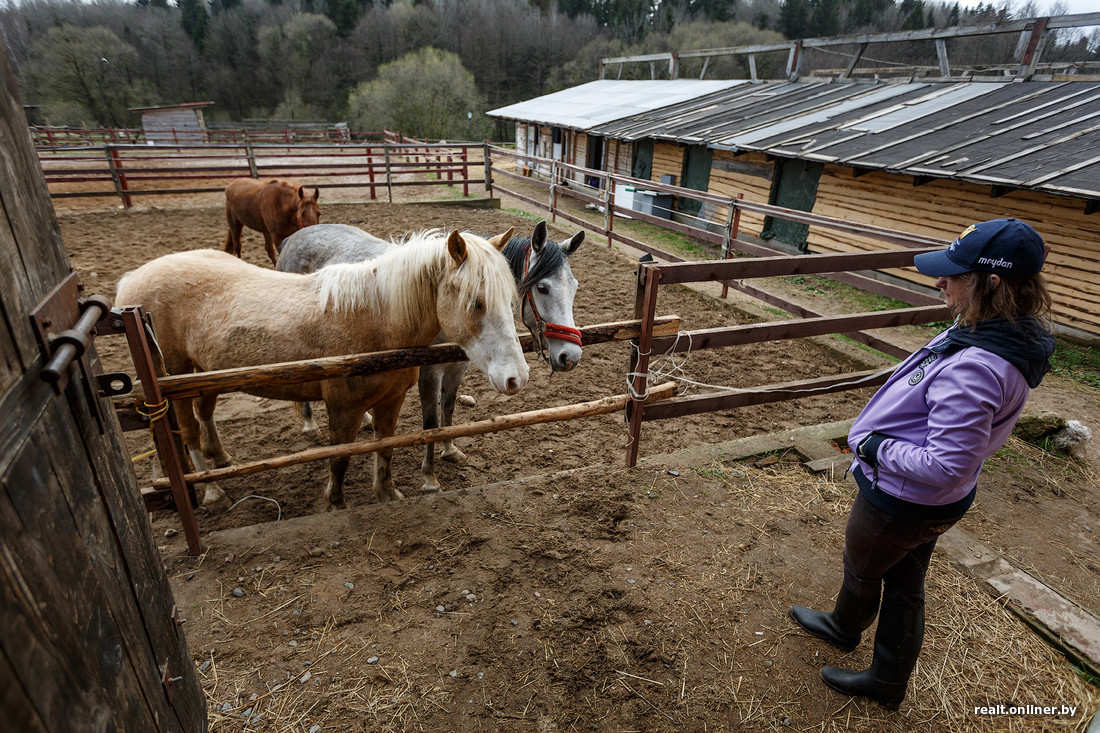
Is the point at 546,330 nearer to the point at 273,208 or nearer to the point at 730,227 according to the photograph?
the point at 730,227

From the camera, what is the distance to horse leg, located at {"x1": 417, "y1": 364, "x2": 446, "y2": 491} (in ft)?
12.2

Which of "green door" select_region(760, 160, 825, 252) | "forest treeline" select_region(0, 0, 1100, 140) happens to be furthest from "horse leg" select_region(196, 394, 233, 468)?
"forest treeline" select_region(0, 0, 1100, 140)

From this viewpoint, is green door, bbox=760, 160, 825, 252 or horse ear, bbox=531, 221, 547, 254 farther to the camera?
green door, bbox=760, 160, 825, 252

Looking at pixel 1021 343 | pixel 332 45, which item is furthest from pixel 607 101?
pixel 332 45

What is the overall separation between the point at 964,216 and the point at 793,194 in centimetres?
374

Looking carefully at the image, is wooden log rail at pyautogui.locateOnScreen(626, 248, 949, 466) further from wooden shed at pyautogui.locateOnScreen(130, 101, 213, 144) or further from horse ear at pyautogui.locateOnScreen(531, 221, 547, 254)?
wooden shed at pyautogui.locateOnScreen(130, 101, 213, 144)

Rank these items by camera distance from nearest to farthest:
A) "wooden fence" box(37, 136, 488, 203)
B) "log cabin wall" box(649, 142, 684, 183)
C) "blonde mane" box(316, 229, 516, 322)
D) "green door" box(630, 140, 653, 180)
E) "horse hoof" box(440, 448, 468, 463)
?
1. "blonde mane" box(316, 229, 516, 322)
2. "horse hoof" box(440, 448, 468, 463)
3. "wooden fence" box(37, 136, 488, 203)
4. "log cabin wall" box(649, 142, 684, 183)
5. "green door" box(630, 140, 653, 180)

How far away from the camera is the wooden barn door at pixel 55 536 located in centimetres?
84

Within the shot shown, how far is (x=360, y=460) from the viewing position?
13.8 ft

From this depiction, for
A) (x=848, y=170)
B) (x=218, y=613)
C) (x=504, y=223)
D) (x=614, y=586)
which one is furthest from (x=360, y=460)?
(x=848, y=170)

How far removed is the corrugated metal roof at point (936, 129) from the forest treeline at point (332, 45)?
26.0 m

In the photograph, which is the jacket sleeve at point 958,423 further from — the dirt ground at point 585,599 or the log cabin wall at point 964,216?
the log cabin wall at point 964,216

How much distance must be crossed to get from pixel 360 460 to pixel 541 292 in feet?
6.97

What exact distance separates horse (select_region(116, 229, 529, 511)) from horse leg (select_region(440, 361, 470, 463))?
2.76 ft
